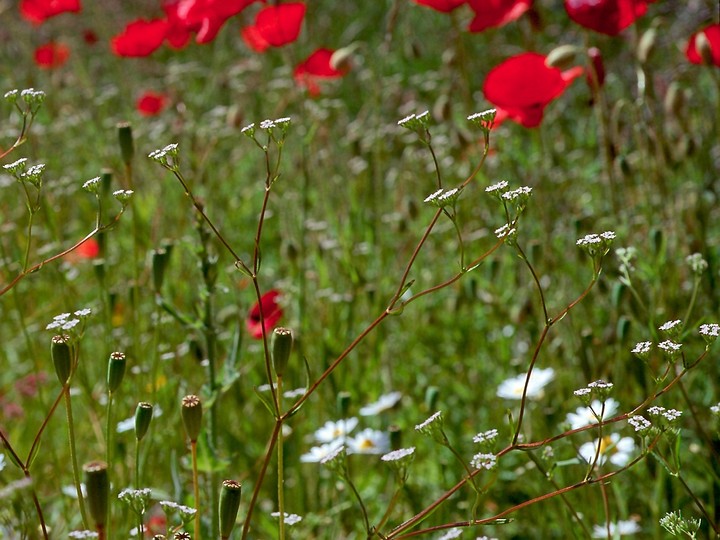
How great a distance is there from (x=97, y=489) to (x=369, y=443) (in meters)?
0.82

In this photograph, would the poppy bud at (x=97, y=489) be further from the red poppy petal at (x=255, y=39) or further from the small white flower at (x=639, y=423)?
the red poppy petal at (x=255, y=39)

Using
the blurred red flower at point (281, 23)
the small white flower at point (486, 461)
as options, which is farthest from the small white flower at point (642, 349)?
the blurred red flower at point (281, 23)

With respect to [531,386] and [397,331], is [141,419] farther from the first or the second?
[397,331]

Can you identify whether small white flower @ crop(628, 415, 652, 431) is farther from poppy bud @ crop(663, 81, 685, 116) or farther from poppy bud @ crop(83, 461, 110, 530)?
poppy bud @ crop(663, 81, 685, 116)

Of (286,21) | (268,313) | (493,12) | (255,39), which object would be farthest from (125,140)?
(255,39)

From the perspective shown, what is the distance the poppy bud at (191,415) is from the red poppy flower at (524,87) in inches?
32.0

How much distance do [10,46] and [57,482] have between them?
430cm

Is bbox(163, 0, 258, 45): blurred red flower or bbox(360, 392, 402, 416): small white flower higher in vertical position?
bbox(163, 0, 258, 45): blurred red flower

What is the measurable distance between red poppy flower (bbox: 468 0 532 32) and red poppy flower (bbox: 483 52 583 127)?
17 centimetres

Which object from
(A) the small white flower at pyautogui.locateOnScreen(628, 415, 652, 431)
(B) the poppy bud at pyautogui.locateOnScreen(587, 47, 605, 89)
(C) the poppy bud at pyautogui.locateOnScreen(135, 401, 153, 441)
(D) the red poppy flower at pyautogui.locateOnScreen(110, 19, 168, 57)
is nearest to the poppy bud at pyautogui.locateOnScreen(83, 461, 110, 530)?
(C) the poppy bud at pyautogui.locateOnScreen(135, 401, 153, 441)

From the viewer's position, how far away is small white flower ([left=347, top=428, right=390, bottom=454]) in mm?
1532

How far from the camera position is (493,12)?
68.9 inches

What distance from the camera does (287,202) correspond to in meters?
2.46

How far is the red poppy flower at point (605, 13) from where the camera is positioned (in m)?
1.56
